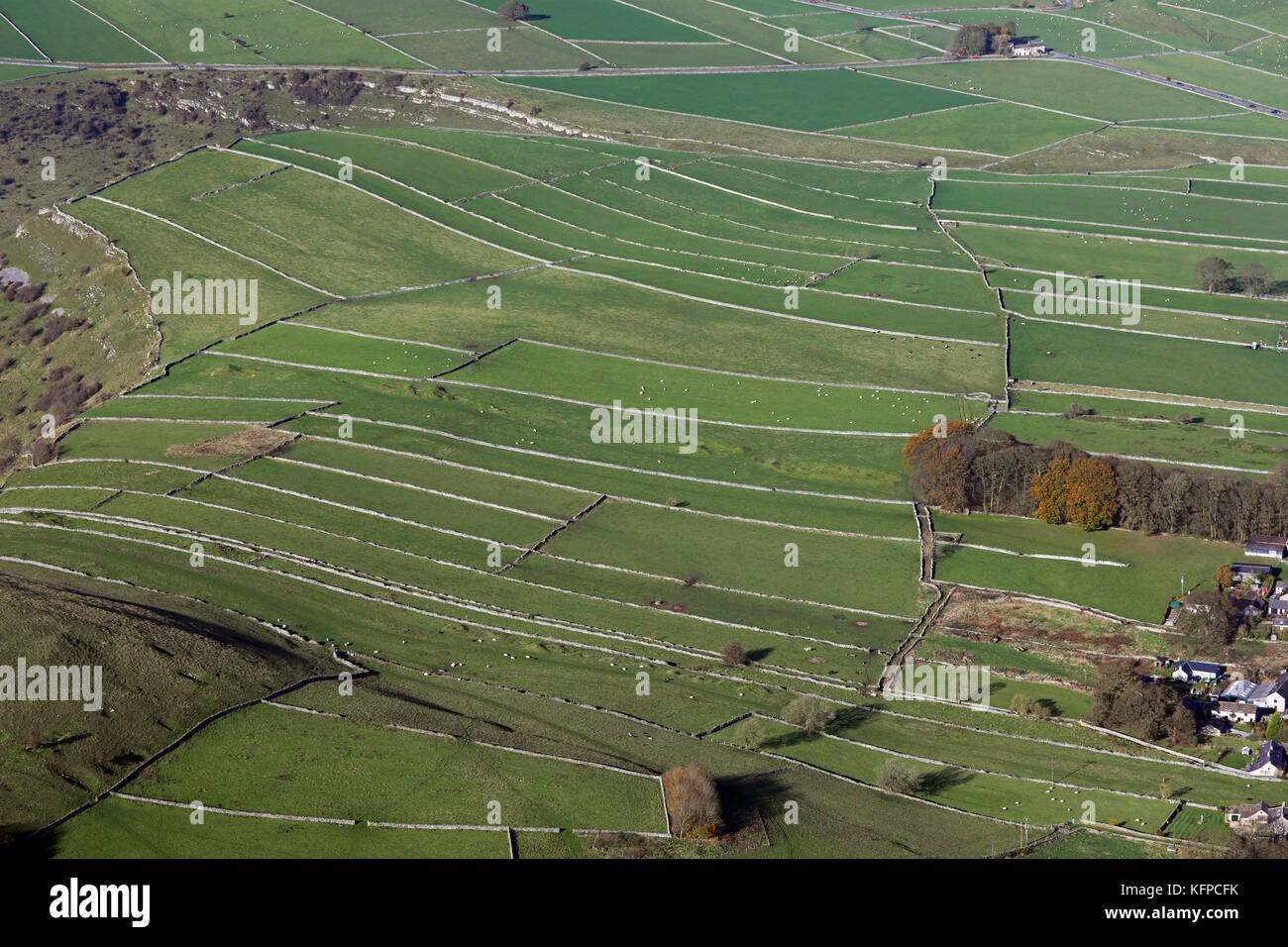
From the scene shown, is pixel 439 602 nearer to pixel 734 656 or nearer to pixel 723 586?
pixel 723 586

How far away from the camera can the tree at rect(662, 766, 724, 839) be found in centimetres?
5778

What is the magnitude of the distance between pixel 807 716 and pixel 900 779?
6.48m

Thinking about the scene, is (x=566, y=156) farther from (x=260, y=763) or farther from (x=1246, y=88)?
(x=260, y=763)

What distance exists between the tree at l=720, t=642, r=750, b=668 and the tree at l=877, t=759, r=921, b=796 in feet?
41.5

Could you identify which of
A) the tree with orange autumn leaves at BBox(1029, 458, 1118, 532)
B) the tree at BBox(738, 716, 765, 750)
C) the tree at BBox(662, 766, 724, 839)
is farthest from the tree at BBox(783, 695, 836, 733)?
the tree with orange autumn leaves at BBox(1029, 458, 1118, 532)

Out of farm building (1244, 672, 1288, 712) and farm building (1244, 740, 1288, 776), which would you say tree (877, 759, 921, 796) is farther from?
farm building (1244, 672, 1288, 712)

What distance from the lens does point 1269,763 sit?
62.9 m

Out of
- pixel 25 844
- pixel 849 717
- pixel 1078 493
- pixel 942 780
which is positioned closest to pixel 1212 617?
pixel 1078 493

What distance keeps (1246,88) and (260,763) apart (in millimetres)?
177536

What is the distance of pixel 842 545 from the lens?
87.1 m

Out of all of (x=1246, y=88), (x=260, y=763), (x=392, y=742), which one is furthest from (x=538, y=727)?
(x=1246, y=88)

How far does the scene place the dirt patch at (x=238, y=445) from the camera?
3915 inches

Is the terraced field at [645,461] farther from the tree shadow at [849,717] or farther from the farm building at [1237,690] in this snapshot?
the farm building at [1237,690]

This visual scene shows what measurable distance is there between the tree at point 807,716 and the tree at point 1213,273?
78.9 metres
